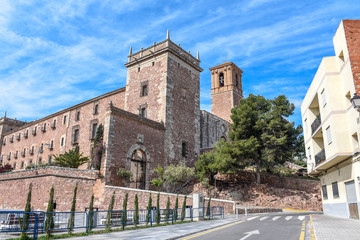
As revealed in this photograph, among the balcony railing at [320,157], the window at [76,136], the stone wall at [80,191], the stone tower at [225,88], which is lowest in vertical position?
the stone wall at [80,191]

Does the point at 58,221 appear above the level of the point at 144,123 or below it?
below

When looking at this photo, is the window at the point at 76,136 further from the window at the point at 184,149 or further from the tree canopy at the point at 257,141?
the tree canopy at the point at 257,141

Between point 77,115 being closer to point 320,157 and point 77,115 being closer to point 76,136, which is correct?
point 76,136

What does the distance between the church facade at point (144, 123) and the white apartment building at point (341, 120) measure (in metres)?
14.0

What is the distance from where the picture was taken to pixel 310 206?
25.7 metres

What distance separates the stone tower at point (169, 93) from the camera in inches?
1134

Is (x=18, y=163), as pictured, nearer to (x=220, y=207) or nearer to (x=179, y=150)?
(x=179, y=150)

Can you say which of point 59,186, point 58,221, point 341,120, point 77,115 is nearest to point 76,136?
point 77,115

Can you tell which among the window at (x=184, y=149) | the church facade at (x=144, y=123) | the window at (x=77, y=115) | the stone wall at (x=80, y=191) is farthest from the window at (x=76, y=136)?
the window at (x=184, y=149)

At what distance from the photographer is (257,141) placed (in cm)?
2795

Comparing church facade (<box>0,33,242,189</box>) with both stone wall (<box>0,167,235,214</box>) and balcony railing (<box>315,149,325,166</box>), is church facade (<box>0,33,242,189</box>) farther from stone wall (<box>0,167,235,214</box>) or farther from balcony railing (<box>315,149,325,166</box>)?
balcony railing (<box>315,149,325,166</box>)

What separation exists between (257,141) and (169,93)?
32.6 feet

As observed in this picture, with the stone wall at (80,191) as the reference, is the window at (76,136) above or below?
above

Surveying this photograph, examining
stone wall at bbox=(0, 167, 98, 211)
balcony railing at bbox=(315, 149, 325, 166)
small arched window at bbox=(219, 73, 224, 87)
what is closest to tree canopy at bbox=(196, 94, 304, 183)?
balcony railing at bbox=(315, 149, 325, 166)
